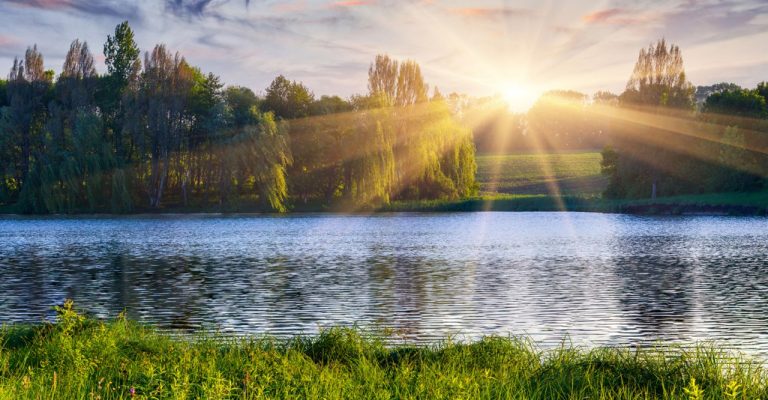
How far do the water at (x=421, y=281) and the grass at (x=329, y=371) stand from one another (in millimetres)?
3357

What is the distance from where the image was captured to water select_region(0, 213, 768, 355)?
17312mm

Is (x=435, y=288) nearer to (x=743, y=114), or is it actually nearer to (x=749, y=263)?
(x=749, y=263)

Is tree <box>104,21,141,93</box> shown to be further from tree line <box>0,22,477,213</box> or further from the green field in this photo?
the green field

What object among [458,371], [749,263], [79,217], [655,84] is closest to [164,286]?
[458,371]

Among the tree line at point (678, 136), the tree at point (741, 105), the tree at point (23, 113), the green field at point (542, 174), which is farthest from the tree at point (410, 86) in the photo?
the tree at point (23, 113)

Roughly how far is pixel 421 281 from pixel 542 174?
109292mm

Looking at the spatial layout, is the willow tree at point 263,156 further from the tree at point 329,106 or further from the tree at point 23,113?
the tree at point 23,113

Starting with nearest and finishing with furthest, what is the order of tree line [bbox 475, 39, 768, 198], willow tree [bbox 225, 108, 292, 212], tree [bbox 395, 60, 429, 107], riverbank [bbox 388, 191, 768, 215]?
riverbank [bbox 388, 191, 768, 215] → willow tree [bbox 225, 108, 292, 212] → tree line [bbox 475, 39, 768, 198] → tree [bbox 395, 60, 429, 107]

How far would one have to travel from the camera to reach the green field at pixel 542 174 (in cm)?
11419

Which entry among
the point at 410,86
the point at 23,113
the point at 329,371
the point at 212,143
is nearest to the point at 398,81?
the point at 410,86

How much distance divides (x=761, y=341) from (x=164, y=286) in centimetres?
1719

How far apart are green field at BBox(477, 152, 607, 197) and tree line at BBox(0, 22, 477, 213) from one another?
26214mm

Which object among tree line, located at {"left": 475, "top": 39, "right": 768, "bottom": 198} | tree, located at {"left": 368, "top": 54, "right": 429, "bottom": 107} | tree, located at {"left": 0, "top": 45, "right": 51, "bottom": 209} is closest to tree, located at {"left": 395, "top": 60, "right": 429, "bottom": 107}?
tree, located at {"left": 368, "top": 54, "right": 429, "bottom": 107}

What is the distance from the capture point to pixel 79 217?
241 ft
